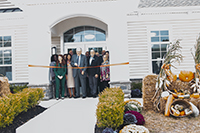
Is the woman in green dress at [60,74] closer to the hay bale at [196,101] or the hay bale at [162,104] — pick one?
the hay bale at [162,104]

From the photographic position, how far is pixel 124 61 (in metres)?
6.06

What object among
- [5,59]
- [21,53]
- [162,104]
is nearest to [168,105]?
A: [162,104]

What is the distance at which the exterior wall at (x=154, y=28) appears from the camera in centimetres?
811

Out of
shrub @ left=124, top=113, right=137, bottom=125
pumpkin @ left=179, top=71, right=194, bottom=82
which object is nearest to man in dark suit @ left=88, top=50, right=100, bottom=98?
pumpkin @ left=179, top=71, right=194, bottom=82

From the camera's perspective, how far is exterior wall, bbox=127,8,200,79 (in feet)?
26.6

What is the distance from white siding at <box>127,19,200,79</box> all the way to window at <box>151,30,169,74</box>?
0.27 metres

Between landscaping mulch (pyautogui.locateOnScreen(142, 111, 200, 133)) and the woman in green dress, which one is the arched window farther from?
landscaping mulch (pyautogui.locateOnScreen(142, 111, 200, 133))

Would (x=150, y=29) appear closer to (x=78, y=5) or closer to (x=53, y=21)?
(x=78, y=5)

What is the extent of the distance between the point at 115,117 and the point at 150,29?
261 inches

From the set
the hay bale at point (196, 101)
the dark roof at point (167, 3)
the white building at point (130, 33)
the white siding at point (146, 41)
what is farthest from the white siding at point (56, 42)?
the hay bale at point (196, 101)

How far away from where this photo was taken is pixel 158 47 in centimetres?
832

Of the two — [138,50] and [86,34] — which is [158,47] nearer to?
[138,50]

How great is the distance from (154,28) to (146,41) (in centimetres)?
73

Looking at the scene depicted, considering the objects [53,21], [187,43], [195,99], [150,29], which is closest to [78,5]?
[53,21]
